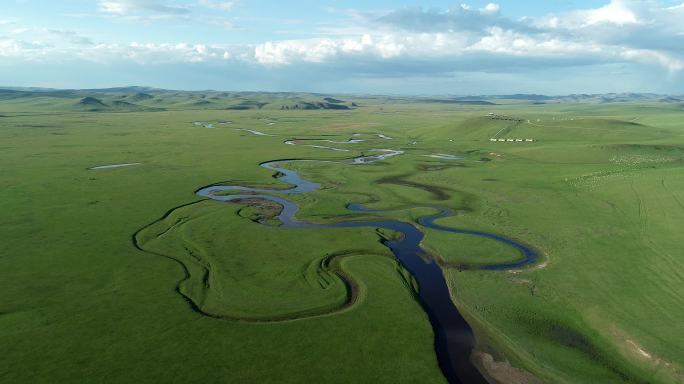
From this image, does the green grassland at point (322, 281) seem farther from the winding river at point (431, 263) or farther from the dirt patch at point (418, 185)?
the winding river at point (431, 263)

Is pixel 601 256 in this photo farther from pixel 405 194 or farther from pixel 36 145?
pixel 36 145

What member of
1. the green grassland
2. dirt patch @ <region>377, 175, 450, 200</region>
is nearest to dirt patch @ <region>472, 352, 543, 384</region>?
the green grassland

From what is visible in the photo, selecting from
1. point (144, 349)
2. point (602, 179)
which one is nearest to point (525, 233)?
point (602, 179)

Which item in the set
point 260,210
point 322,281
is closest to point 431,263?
point 322,281

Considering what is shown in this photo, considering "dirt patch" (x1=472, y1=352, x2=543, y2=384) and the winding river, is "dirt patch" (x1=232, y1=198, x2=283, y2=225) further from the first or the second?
"dirt patch" (x1=472, y1=352, x2=543, y2=384)

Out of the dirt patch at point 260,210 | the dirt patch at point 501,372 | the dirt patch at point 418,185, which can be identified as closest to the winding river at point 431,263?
the dirt patch at point 501,372

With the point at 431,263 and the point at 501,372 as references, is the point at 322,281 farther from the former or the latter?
the point at 501,372
